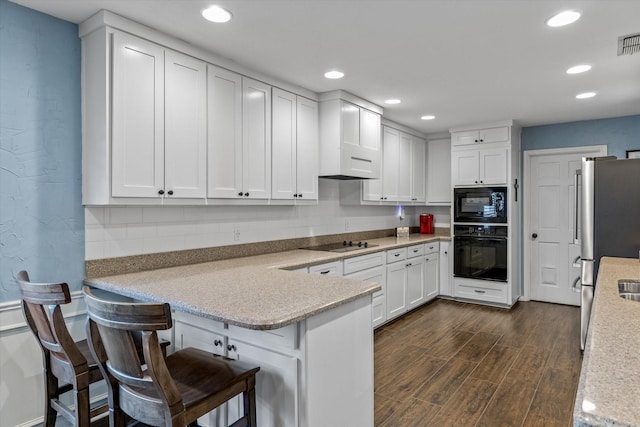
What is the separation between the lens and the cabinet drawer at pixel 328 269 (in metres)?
3.20

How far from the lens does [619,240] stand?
10.1 feet

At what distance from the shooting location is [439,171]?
5.85m

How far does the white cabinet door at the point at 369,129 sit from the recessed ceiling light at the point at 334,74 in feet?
2.54

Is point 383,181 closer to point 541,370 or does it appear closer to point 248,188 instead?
point 248,188

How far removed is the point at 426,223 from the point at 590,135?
2.39 meters

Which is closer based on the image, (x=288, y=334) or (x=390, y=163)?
(x=288, y=334)

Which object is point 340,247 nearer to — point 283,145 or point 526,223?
point 283,145

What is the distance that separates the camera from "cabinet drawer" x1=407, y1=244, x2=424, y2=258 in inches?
184

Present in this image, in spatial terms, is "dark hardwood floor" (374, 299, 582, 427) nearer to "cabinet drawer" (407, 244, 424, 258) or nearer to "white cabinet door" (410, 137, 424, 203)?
"cabinet drawer" (407, 244, 424, 258)

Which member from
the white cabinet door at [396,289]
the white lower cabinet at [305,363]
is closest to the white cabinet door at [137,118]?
the white lower cabinet at [305,363]

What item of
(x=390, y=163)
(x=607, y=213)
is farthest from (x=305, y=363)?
(x=390, y=163)

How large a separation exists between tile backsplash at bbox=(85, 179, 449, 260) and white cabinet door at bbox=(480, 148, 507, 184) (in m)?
1.71

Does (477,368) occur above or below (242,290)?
below

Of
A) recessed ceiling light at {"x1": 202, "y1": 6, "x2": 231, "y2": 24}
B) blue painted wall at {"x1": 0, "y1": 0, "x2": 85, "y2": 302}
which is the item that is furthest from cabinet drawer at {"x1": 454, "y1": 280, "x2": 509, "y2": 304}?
blue painted wall at {"x1": 0, "y1": 0, "x2": 85, "y2": 302}
